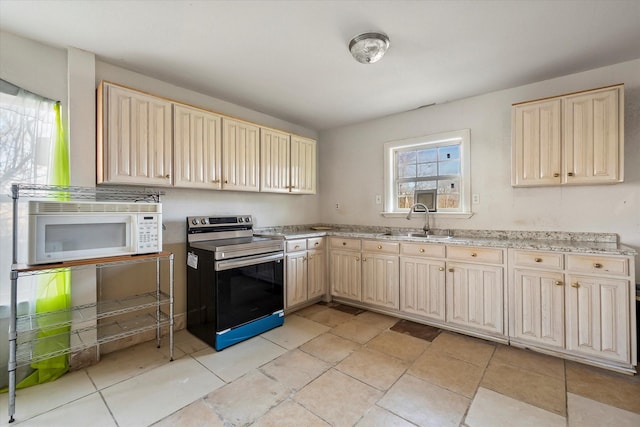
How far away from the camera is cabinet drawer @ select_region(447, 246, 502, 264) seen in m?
2.54

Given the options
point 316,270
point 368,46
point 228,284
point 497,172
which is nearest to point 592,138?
point 497,172

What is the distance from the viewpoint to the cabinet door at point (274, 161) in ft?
10.7

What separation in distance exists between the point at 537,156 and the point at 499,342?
1.74 meters

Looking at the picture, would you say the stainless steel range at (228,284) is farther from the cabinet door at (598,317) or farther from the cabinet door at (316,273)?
the cabinet door at (598,317)

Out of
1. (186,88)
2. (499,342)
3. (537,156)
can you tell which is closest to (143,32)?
(186,88)

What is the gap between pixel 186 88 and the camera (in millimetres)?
2857

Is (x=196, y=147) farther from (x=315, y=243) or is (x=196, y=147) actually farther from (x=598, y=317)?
(x=598, y=317)

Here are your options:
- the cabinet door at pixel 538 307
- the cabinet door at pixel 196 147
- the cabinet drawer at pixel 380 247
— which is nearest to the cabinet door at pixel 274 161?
the cabinet door at pixel 196 147

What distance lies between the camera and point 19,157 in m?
1.97

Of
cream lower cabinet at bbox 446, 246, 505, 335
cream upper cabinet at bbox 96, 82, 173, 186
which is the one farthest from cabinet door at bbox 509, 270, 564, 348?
cream upper cabinet at bbox 96, 82, 173, 186

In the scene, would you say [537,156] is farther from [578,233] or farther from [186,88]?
[186,88]

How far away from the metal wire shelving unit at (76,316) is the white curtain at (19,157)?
0.10 m

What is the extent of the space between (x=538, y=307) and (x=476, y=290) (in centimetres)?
47

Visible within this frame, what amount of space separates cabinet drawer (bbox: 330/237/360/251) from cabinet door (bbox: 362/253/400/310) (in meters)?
0.15
